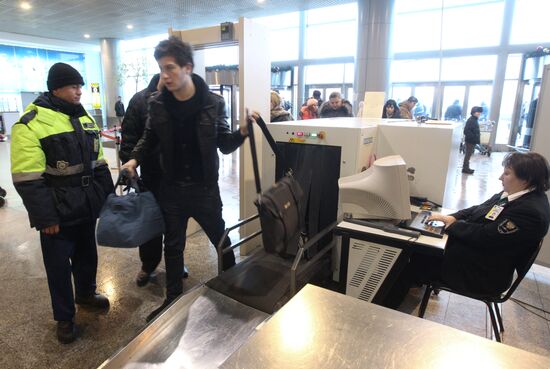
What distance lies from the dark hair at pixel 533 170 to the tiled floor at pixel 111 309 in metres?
1.03

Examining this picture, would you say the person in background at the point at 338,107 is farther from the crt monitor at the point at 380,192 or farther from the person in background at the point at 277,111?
the crt monitor at the point at 380,192

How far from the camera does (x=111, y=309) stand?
2342mm

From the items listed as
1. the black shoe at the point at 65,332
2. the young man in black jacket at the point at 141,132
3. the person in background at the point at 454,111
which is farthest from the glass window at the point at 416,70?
the black shoe at the point at 65,332

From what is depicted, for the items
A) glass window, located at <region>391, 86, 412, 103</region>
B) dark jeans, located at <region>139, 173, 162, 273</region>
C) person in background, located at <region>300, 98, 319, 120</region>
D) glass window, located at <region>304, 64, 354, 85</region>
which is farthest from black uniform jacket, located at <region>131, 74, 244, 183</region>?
glass window, located at <region>304, 64, 354, 85</region>

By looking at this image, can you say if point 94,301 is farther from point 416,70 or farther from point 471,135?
point 416,70

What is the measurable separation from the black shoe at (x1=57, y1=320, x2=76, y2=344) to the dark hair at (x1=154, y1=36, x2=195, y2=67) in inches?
64.1

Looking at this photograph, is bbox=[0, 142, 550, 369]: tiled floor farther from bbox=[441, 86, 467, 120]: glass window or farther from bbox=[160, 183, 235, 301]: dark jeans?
bbox=[441, 86, 467, 120]: glass window

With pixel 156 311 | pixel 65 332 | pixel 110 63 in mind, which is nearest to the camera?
pixel 65 332

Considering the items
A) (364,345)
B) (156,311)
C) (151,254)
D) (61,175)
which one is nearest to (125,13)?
(151,254)

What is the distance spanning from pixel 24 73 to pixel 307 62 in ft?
40.2

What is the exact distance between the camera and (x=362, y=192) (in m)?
2.03

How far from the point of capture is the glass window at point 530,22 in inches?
352

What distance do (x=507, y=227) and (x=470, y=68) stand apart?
10.4 metres

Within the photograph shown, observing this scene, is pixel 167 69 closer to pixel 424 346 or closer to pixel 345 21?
pixel 424 346
